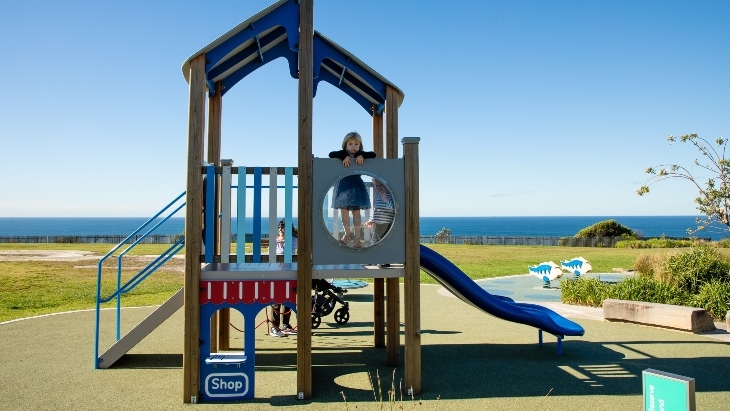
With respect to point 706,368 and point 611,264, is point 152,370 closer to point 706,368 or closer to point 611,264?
point 706,368

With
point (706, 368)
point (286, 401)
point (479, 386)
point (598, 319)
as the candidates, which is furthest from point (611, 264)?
point (286, 401)

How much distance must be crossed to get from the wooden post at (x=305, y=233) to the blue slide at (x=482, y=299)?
72.5 inches

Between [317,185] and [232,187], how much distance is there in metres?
1.03

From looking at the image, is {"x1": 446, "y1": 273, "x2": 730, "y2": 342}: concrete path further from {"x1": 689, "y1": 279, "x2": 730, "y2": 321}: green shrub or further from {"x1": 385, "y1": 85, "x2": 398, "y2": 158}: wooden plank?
{"x1": 385, "y1": 85, "x2": 398, "y2": 158}: wooden plank

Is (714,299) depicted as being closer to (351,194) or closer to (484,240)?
(351,194)

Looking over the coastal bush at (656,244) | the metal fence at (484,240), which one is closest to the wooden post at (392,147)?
the coastal bush at (656,244)

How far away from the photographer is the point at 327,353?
8.57 metres

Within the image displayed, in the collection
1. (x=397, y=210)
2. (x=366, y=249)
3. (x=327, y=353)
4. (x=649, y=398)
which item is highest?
(x=397, y=210)

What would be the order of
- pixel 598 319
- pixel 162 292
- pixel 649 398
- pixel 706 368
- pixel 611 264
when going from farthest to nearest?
pixel 611 264 < pixel 162 292 < pixel 598 319 < pixel 706 368 < pixel 649 398

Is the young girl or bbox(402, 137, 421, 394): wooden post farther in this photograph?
the young girl

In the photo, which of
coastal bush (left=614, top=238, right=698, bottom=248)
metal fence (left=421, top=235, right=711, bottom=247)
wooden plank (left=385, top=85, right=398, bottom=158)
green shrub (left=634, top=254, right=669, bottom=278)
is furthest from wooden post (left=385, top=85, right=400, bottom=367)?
metal fence (left=421, top=235, right=711, bottom=247)

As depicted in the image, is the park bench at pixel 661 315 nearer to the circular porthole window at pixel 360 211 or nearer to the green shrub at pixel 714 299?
the green shrub at pixel 714 299

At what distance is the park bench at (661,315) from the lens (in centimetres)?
955

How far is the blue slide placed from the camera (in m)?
7.43
